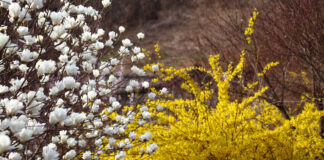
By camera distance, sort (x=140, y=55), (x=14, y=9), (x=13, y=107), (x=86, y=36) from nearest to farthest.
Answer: (x=13, y=107) → (x=14, y=9) → (x=86, y=36) → (x=140, y=55)

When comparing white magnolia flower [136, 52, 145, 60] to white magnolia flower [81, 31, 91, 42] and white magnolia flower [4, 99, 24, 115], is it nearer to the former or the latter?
white magnolia flower [81, 31, 91, 42]

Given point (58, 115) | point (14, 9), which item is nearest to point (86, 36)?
point (14, 9)

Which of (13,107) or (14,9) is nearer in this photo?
(13,107)

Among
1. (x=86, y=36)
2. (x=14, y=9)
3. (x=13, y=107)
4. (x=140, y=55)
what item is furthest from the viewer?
(x=140, y=55)

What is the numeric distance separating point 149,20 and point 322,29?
521 inches

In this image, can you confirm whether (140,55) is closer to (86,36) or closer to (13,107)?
(86,36)

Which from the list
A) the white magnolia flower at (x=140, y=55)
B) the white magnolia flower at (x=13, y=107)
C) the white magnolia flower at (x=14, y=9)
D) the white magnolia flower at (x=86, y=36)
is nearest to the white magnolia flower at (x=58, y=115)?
the white magnolia flower at (x=13, y=107)

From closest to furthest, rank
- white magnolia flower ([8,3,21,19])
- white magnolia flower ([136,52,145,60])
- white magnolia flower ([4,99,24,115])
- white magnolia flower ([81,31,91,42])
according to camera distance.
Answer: white magnolia flower ([4,99,24,115]), white magnolia flower ([8,3,21,19]), white magnolia flower ([81,31,91,42]), white magnolia flower ([136,52,145,60])

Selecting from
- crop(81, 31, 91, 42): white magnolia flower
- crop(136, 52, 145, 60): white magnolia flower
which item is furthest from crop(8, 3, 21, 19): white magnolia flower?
crop(136, 52, 145, 60): white magnolia flower

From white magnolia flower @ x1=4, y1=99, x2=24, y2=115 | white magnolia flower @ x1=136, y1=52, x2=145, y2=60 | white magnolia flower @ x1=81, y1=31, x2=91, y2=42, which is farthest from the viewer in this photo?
white magnolia flower @ x1=136, y1=52, x2=145, y2=60

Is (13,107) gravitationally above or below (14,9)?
below

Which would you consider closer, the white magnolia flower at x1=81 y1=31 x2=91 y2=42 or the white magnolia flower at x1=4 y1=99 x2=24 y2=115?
the white magnolia flower at x1=4 y1=99 x2=24 y2=115

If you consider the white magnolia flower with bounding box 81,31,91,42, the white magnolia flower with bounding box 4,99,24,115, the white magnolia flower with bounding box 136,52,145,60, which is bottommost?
the white magnolia flower with bounding box 4,99,24,115

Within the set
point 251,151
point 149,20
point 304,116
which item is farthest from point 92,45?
point 149,20
